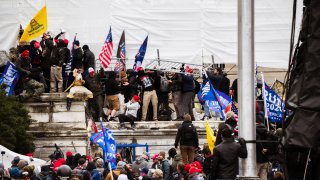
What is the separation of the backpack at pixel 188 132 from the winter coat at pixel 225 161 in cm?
1249

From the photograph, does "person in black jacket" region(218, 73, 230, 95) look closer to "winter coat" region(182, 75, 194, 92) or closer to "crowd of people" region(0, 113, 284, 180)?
"winter coat" region(182, 75, 194, 92)

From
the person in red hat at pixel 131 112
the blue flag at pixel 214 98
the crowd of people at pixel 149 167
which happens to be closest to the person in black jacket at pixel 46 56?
the person in red hat at pixel 131 112

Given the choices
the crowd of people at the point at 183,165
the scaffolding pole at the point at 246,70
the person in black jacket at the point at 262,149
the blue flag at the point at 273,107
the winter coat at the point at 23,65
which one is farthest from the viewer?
the winter coat at the point at 23,65

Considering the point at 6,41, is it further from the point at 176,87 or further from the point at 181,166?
the point at 181,166

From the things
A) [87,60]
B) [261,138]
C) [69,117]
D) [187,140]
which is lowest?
[187,140]

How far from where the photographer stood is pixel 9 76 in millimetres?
35188

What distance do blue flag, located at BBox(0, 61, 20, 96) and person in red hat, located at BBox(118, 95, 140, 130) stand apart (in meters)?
3.07

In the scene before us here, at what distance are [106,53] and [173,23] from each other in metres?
4.14

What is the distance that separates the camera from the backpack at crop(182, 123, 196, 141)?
3131cm

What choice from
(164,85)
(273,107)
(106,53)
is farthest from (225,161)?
(106,53)

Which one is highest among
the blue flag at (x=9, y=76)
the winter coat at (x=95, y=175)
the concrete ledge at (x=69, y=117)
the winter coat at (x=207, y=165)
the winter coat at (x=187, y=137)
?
the blue flag at (x=9, y=76)

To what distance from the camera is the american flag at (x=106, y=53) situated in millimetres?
39031

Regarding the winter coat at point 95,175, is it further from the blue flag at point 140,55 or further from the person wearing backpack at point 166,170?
the blue flag at point 140,55

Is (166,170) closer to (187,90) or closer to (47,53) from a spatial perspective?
(187,90)
